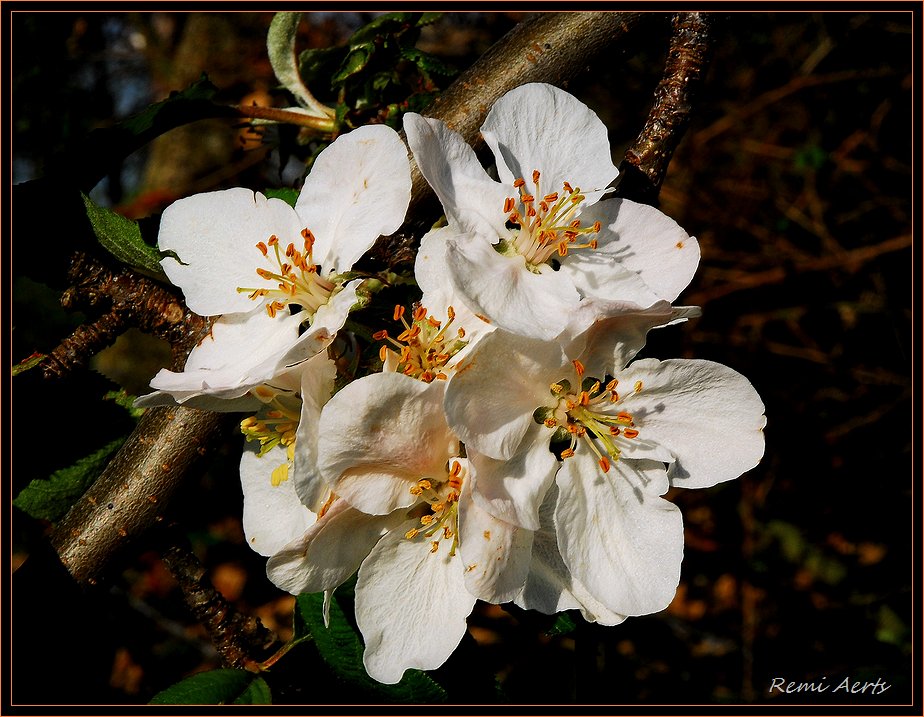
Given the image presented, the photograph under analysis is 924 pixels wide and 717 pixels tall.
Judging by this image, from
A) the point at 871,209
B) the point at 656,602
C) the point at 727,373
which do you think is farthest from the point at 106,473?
the point at 871,209

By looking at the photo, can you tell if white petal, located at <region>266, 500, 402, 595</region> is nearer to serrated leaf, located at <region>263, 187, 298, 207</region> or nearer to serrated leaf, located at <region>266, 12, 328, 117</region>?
serrated leaf, located at <region>263, 187, 298, 207</region>

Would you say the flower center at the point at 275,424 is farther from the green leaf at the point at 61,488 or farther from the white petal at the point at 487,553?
the green leaf at the point at 61,488

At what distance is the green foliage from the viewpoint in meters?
1.47

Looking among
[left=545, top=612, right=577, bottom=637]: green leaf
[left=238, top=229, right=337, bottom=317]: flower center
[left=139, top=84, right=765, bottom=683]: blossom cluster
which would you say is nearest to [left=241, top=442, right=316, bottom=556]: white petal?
[left=139, top=84, right=765, bottom=683]: blossom cluster

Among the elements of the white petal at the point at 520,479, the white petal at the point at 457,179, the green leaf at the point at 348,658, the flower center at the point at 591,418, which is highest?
the white petal at the point at 457,179

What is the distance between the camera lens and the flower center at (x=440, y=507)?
3.40 ft

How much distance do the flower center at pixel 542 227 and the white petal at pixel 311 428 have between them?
1.10 ft

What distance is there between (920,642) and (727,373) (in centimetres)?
140

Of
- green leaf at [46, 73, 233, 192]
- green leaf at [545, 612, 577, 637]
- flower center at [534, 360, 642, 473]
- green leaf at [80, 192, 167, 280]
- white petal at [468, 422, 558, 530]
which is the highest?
green leaf at [46, 73, 233, 192]

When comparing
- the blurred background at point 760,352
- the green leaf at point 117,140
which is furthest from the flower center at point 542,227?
the green leaf at point 117,140

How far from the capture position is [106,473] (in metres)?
1.36

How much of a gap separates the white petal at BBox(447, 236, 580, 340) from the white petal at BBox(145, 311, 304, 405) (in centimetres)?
25

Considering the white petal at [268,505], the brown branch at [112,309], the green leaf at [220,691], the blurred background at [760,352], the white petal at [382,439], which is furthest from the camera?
the blurred background at [760,352]

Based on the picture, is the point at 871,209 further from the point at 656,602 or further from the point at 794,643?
the point at 656,602
